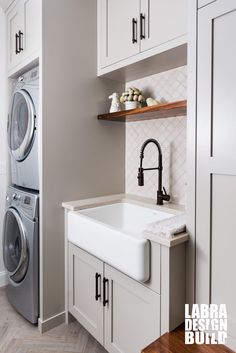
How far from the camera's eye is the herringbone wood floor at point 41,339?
1.75 m

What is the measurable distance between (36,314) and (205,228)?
146cm

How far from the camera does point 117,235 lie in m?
1.37

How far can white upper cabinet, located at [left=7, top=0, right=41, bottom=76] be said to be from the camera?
1884 millimetres

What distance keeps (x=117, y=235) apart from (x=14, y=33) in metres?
2.00

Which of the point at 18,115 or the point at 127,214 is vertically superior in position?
the point at 18,115

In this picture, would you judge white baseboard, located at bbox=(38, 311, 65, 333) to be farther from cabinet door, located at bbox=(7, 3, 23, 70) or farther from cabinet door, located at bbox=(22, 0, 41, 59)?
cabinet door, located at bbox=(7, 3, 23, 70)

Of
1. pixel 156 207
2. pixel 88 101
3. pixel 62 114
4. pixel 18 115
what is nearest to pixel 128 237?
pixel 156 207

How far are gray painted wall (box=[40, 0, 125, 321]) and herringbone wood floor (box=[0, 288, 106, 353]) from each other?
0.16m

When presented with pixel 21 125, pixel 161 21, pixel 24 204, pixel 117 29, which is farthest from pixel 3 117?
pixel 161 21

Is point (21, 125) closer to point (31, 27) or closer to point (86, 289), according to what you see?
point (31, 27)

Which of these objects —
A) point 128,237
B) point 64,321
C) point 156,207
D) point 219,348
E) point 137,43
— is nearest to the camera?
point 219,348

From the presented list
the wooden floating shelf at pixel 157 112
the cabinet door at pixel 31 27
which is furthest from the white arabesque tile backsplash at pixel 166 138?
the cabinet door at pixel 31 27

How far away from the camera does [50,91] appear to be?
1.84 meters

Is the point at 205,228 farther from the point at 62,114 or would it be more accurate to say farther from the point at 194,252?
the point at 62,114
